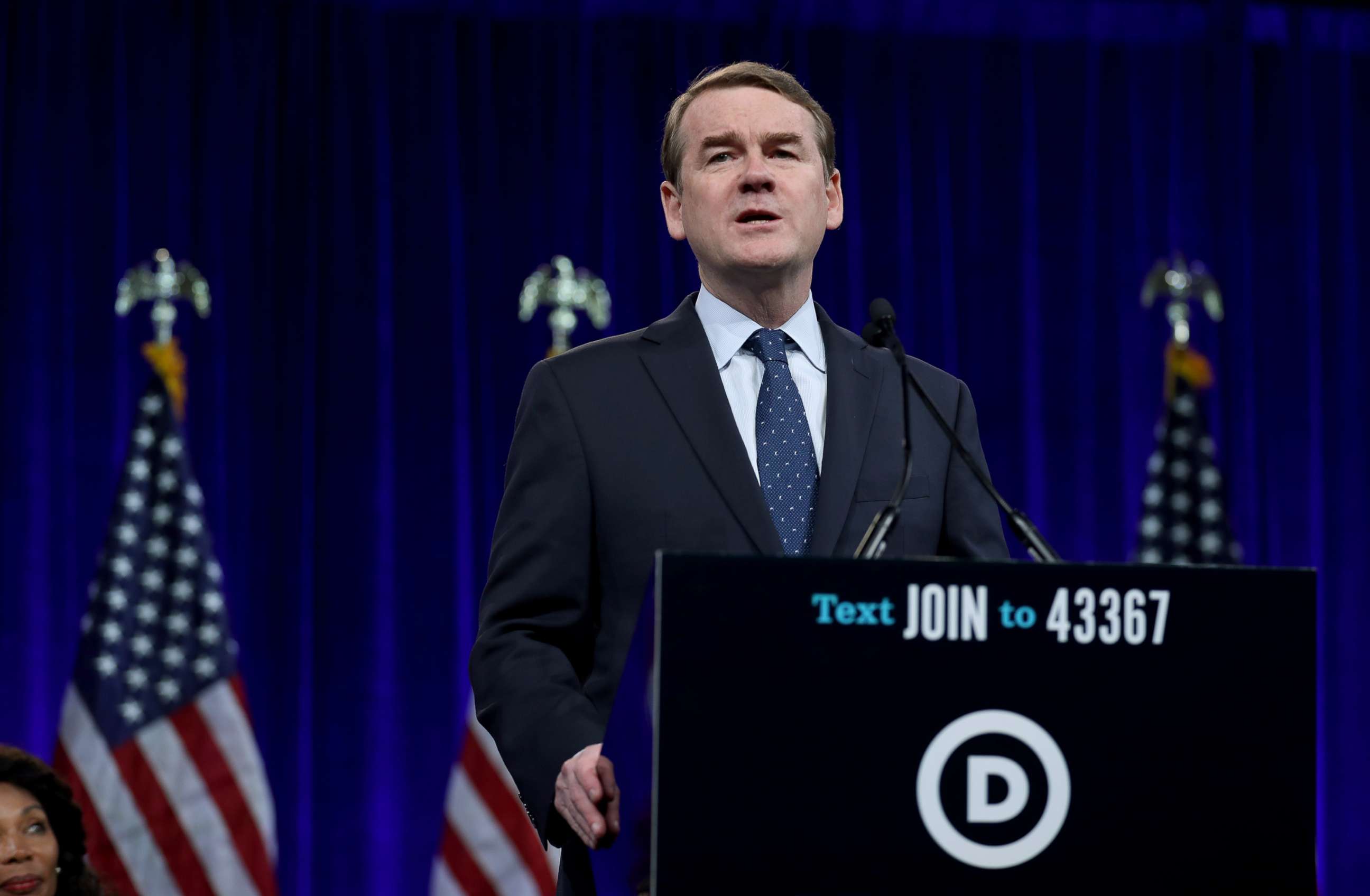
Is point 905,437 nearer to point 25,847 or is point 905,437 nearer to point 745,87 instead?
point 745,87

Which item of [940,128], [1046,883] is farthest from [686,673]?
[940,128]

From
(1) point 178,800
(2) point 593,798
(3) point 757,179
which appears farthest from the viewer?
(1) point 178,800

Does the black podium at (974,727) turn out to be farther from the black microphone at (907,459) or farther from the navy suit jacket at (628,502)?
the navy suit jacket at (628,502)

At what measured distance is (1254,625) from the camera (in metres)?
1.13

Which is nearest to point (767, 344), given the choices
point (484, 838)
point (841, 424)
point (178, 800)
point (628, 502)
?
point (841, 424)

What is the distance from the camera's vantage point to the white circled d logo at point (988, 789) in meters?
1.08

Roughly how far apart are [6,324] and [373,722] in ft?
6.05

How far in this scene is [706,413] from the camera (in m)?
Answer: 1.56

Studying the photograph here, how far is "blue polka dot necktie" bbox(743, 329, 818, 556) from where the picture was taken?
60.6 inches

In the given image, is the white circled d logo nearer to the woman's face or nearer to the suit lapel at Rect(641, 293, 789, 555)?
the suit lapel at Rect(641, 293, 789, 555)

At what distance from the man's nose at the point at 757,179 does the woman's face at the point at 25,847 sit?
2.44 meters

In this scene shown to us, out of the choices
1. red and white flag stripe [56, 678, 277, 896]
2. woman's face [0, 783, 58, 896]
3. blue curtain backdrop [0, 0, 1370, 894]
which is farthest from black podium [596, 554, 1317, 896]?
blue curtain backdrop [0, 0, 1370, 894]

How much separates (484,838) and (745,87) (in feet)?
11.1

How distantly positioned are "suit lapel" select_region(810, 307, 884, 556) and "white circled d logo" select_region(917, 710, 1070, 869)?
0.38 metres
